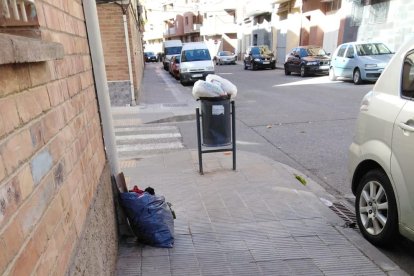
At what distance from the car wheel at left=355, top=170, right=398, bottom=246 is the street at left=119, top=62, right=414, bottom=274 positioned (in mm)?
197

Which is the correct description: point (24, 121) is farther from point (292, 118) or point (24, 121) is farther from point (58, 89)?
point (292, 118)

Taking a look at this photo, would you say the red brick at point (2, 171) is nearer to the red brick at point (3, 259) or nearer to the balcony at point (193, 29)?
the red brick at point (3, 259)

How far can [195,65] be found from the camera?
61.9 feet

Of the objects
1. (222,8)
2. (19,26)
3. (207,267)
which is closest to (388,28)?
(207,267)

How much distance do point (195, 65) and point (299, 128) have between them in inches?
442

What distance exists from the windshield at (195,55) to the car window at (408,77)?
16.7 metres

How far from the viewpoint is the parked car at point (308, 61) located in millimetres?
20047

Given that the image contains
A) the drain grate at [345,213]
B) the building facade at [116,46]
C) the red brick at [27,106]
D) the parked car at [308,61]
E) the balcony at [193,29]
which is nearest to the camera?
the red brick at [27,106]

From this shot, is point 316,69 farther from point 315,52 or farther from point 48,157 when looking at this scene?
point 48,157

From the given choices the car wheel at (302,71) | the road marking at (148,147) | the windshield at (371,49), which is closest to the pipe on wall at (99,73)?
the road marking at (148,147)

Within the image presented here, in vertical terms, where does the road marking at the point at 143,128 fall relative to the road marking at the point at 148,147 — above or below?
below

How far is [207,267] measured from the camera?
10.1 ft

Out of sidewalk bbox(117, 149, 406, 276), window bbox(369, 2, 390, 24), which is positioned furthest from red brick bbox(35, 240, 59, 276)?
window bbox(369, 2, 390, 24)

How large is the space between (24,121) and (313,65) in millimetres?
20119
